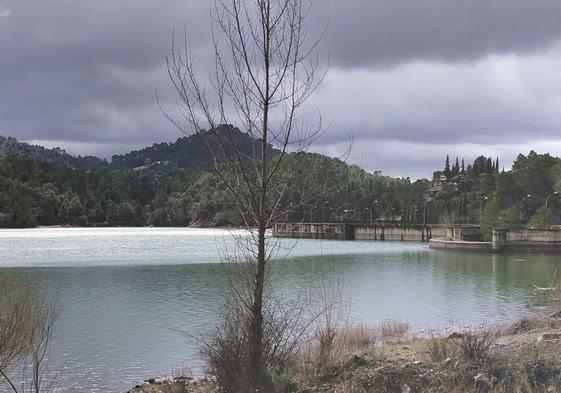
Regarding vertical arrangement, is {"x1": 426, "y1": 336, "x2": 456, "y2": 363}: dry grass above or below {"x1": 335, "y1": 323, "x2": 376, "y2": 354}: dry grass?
above

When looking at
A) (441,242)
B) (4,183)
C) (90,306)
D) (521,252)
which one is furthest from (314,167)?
(4,183)

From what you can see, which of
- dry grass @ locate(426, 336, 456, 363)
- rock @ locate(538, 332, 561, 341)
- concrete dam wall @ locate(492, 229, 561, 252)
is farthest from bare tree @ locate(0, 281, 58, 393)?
concrete dam wall @ locate(492, 229, 561, 252)

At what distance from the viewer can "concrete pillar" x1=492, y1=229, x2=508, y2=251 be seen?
82812 mm

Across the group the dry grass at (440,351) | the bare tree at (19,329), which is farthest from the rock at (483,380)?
the bare tree at (19,329)

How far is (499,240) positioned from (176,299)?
198 ft

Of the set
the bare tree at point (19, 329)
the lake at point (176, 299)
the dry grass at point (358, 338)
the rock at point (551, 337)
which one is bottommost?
the lake at point (176, 299)

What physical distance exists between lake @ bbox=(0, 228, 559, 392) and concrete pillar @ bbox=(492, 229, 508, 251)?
62.6 ft

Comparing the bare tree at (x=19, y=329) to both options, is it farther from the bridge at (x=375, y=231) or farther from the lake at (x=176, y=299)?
the bridge at (x=375, y=231)

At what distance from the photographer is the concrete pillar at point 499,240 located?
82812mm

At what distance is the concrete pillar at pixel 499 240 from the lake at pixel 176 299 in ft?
62.6

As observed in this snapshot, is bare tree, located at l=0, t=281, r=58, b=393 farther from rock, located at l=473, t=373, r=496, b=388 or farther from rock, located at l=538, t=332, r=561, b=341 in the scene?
rock, located at l=538, t=332, r=561, b=341

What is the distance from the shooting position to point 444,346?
12.3m

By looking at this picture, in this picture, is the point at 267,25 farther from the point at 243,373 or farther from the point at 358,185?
the point at 358,185

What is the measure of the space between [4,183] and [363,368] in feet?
564
